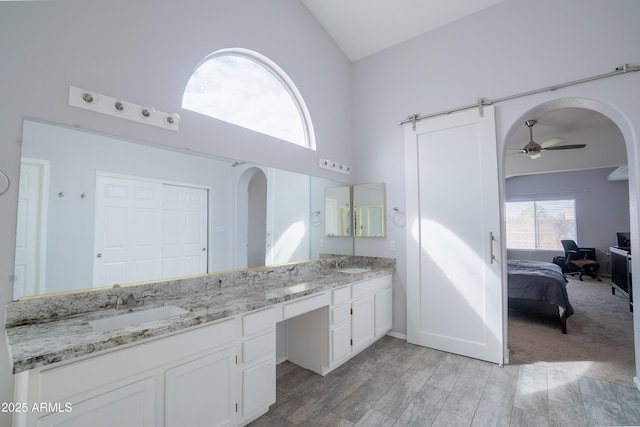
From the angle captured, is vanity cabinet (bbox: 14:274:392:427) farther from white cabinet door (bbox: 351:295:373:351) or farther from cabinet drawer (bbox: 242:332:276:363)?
white cabinet door (bbox: 351:295:373:351)

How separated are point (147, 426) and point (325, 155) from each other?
2806 millimetres

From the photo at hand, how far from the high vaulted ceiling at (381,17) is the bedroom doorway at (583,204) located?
4.56 ft

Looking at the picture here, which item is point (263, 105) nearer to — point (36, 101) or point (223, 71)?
point (223, 71)

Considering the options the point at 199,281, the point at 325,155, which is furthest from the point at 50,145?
the point at 325,155

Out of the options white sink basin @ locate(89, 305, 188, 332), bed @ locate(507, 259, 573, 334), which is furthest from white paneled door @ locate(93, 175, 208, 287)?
bed @ locate(507, 259, 573, 334)

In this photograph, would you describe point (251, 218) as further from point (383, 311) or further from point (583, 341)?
point (583, 341)

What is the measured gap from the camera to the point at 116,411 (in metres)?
1.23

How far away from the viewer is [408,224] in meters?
3.24

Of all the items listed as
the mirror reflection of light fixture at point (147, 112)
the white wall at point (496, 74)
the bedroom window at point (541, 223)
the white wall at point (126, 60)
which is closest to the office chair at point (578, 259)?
the bedroom window at point (541, 223)

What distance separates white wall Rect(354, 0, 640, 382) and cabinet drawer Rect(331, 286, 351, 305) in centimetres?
95

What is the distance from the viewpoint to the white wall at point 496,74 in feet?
Result: 7.44

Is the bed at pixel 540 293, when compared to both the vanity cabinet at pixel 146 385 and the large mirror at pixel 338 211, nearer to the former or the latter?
the large mirror at pixel 338 211

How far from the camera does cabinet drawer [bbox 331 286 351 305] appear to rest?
251 centimetres

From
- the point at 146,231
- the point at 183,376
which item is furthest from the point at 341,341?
the point at 146,231
